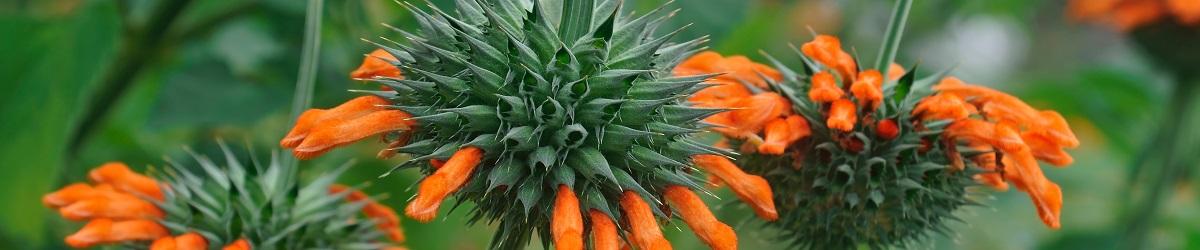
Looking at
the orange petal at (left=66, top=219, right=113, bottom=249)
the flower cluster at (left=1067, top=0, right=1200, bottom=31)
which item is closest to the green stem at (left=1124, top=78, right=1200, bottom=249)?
the flower cluster at (left=1067, top=0, right=1200, bottom=31)

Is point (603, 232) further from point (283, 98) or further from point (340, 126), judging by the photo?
point (283, 98)

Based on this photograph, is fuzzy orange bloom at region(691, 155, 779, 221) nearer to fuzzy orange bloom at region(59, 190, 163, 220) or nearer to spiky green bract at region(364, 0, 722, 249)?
spiky green bract at region(364, 0, 722, 249)

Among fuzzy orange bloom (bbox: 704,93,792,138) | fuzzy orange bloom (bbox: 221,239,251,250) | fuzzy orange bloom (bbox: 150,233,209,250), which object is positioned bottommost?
fuzzy orange bloom (bbox: 221,239,251,250)

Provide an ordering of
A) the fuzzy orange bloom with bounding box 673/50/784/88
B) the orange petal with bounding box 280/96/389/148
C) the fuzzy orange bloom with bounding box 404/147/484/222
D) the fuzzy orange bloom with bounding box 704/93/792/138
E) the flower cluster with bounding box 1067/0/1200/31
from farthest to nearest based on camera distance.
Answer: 1. the flower cluster with bounding box 1067/0/1200/31
2. the fuzzy orange bloom with bounding box 673/50/784/88
3. the fuzzy orange bloom with bounding box 704/93/792/138
4. the orange petal with bounding box 280/96/389/148
5. the fuzzy orange bloom with bounding box 404/147/484/222

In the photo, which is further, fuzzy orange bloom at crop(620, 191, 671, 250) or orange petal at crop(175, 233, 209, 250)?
orange petal at crop(175, 233, 209, 250)

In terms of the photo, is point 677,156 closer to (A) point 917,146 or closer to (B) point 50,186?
(A) point 917,146

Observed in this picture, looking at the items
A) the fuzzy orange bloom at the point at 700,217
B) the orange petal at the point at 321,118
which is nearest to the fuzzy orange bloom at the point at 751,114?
the fuzzy orange bloom at the point at 700,217

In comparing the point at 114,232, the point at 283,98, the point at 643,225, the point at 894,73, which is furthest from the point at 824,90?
the point at 283,98

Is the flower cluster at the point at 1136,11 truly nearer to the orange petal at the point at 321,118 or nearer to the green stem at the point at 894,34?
the green stem at the point at 894,34
